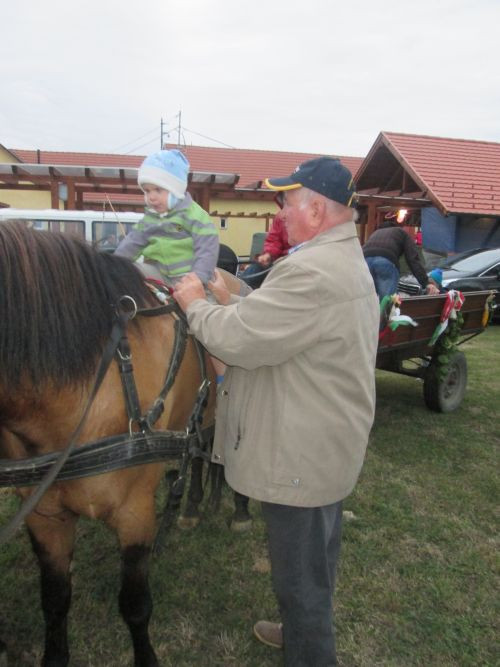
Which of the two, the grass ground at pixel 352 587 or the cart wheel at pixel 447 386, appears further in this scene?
the cart wheel at pixel 447 386

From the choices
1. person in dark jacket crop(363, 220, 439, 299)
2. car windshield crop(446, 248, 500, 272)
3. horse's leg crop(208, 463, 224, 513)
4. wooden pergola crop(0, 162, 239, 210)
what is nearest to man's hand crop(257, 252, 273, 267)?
person in dark jacket crop(363, 220, 439, 299)

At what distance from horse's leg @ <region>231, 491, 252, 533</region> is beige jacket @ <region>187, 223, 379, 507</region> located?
1554 millimetres

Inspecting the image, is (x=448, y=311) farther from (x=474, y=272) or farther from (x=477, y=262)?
(x=477, y=262)

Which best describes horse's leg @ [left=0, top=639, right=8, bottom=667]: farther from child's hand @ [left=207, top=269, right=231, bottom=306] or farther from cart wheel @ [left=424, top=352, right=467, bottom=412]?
cart wheel @ [left=424, top=352, right=467, bottom=412]

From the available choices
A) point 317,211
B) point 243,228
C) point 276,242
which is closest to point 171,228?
point 317,211

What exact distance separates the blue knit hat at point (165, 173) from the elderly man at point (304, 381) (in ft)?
2.60

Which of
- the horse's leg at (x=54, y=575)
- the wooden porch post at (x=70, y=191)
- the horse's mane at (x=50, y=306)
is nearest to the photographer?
the horse's mane at (x=50, y=306)

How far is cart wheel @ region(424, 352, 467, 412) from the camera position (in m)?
4.99

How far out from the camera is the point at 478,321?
5547mm

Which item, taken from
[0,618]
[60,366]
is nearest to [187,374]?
[60,366]

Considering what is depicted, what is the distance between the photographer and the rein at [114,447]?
1433 millimetres

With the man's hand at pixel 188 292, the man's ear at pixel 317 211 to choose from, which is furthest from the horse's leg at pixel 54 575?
the man's ear at pixel 317 211

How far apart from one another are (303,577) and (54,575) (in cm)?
99

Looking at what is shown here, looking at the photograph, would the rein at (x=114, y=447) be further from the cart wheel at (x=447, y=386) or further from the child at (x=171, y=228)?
the cart wheel at (x=447, y=386)
